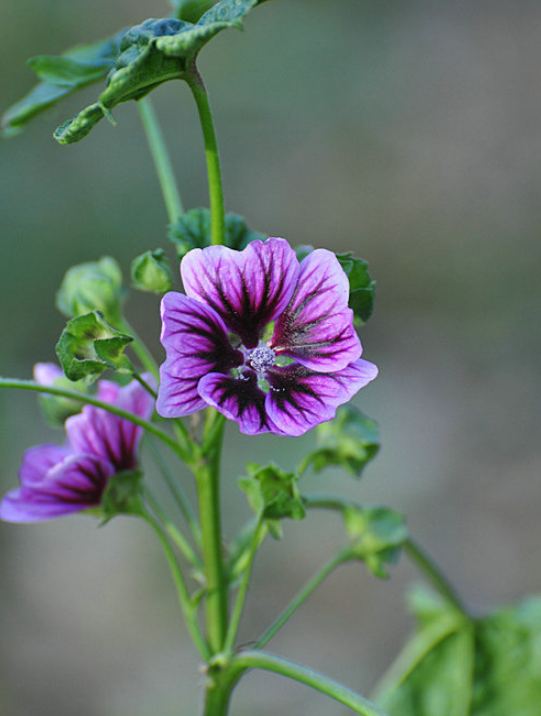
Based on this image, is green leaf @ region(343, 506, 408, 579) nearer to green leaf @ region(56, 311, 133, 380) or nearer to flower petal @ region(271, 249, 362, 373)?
flower petal @ region(271, 249, 362, 373)

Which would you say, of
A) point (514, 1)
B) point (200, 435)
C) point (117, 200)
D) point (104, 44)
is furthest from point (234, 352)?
point (514, 1)

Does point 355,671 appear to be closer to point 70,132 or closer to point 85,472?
point 85,472

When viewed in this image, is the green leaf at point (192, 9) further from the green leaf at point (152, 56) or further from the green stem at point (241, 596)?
the green stem at point (241, 596)

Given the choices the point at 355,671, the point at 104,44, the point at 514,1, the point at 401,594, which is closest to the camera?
the point at 104,44

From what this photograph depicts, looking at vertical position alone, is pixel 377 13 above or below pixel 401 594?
above

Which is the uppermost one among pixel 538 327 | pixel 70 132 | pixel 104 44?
pixel 104 44

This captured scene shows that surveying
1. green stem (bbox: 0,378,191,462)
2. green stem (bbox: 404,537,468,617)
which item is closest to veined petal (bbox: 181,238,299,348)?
green stem (bbox: 0,378,191,462)
